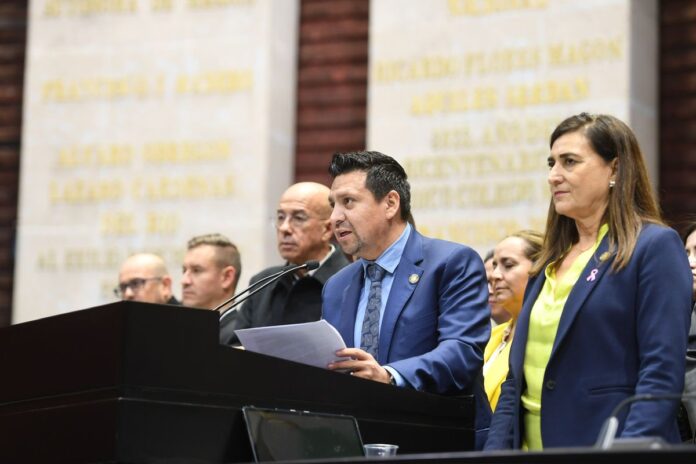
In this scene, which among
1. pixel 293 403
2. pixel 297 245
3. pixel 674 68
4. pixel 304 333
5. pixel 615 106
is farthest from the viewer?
pixel 674 68

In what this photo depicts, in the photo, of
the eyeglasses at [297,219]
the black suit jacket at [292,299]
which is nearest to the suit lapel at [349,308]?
the black suit jacket at [292,299]

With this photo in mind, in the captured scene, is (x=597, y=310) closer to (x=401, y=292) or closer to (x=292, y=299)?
(x=401, y=292)

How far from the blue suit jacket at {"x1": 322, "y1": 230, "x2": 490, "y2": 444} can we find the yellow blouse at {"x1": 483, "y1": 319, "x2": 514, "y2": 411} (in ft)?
2.51

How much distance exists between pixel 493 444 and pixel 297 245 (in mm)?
2542

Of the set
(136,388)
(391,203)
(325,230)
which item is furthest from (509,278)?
(136,388)

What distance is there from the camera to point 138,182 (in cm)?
903

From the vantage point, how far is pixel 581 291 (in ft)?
11.6

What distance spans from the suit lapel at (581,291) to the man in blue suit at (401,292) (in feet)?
1.68

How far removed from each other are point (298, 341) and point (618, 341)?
0.96m

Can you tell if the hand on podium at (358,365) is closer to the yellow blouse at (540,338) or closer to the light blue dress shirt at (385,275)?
the yellow blouse at (540,338)

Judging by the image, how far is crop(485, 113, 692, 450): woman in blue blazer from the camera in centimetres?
340

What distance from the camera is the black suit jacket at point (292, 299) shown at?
582 centimetres

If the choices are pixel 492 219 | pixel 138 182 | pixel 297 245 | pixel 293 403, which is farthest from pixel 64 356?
pixel 138 182

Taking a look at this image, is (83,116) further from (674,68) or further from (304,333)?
(304,333)
